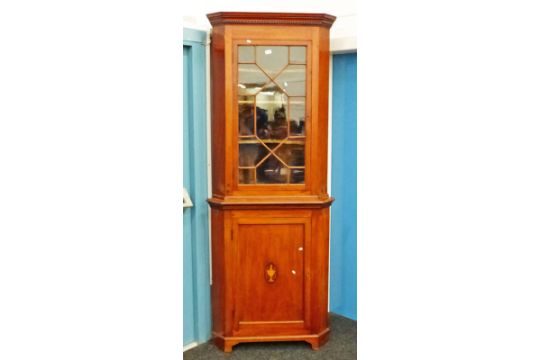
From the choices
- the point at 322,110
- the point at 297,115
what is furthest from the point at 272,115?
the point at 322,110

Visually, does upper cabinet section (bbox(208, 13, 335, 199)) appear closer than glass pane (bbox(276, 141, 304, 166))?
Yes

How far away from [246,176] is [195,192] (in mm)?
279

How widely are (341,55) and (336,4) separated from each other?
0.94ft

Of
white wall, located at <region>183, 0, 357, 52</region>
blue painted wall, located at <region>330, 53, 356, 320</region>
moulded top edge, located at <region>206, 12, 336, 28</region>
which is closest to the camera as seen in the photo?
moulded top edge, located at <region>206, 12, 336, 28</region>

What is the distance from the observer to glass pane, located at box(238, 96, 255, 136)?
283cm

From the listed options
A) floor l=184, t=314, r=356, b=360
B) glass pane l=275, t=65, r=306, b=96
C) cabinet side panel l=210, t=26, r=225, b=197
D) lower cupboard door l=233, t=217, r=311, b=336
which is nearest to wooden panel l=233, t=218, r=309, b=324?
lower cupboard door l=233, t=217, r=311, b=336

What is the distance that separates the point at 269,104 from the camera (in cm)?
287

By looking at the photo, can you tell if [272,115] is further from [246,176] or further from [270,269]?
[270,269]

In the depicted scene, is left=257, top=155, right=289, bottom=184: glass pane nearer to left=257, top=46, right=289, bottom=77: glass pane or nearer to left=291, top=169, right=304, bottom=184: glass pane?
left=291, top=169, right=304, bottom=184: glass pane

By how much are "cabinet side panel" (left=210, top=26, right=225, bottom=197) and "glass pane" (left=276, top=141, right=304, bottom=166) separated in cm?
30

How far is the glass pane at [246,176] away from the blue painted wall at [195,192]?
0.69 feet

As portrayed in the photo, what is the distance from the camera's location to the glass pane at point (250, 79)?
281 centimetres

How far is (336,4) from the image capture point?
10.5 ft
